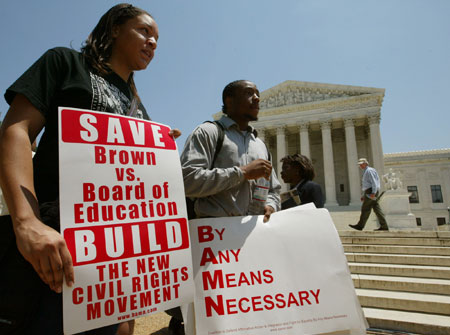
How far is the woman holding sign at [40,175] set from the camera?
3.06 feet

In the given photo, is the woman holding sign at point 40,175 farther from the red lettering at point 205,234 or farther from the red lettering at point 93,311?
the red lettering at point 205,234

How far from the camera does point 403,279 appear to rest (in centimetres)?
528

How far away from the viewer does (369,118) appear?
2909cm

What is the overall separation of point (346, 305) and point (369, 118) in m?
32.1

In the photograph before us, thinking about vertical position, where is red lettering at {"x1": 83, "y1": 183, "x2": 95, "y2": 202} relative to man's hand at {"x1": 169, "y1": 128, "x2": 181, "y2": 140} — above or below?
below

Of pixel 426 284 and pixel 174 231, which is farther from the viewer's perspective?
pixel 426 284

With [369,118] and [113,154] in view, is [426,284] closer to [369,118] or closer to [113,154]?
[113,154]

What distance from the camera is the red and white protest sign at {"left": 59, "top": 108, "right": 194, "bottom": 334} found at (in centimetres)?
103

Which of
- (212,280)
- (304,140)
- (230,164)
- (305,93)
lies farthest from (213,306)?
(305,93)

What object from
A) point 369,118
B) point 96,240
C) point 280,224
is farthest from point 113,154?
point 369,118

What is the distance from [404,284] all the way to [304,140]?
27033 millimetres

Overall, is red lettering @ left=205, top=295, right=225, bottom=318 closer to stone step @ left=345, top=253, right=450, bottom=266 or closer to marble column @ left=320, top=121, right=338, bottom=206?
stone step @ left=345, top=253, right=450, bottom=266

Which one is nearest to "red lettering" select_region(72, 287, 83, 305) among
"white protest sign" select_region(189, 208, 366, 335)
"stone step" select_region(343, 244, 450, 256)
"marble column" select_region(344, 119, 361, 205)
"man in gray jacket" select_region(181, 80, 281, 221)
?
"white protest sign" select_region(189, 208, 366, 335)

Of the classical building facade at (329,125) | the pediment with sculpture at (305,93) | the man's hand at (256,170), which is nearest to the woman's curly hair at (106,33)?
the man's hand at (256,170)
